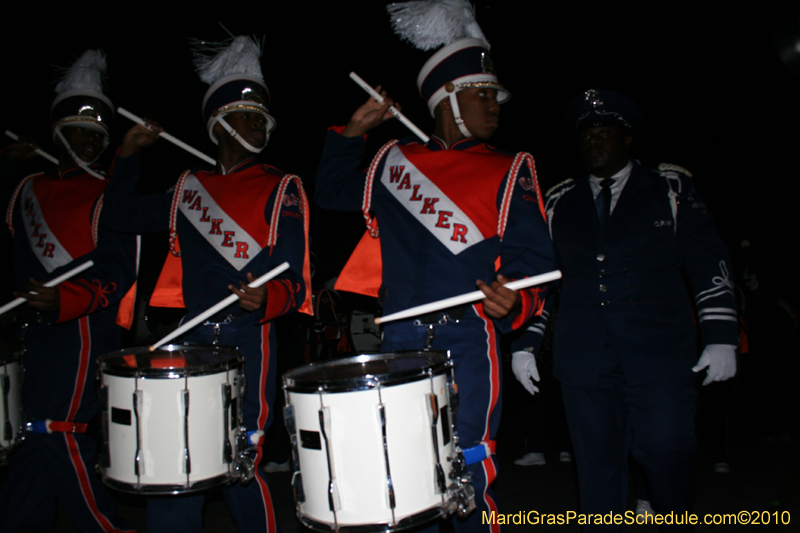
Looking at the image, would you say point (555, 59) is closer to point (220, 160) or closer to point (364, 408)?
point (220, 160)

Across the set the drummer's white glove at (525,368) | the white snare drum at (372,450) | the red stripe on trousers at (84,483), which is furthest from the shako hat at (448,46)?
the red stripe on trousers at (84,483)

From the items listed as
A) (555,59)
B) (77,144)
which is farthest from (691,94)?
(77,144)

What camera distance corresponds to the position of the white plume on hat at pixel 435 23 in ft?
7.69

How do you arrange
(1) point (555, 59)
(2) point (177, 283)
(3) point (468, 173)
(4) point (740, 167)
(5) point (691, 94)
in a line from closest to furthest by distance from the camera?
(3) point (468, 173) → (2) point (177, 283) → (1) point (555, 59) → (5) point (691, 94) → (4) point (740, 167)

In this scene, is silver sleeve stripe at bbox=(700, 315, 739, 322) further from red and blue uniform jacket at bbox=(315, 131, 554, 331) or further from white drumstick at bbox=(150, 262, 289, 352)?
white drumstick at bbox=(150, 262, 289, 352)

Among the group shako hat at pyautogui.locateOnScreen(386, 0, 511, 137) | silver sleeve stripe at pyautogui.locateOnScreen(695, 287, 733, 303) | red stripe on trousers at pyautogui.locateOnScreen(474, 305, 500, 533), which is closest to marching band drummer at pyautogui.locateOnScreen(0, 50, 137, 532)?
shako hat at pyautogui.locateOnScreen(386, 0, 511, 137)

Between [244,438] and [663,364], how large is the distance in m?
1.75

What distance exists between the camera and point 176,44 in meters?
5.09

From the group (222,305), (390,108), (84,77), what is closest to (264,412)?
(222,305)

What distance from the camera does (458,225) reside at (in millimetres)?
2084

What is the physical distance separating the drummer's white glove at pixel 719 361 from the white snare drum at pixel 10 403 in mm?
2969

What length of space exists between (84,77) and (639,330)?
11.0 feet

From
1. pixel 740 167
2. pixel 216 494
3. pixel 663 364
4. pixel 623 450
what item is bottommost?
pixel 216 494

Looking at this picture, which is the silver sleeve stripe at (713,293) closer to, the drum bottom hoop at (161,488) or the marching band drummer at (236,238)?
the marching band drummer at (236,238)
